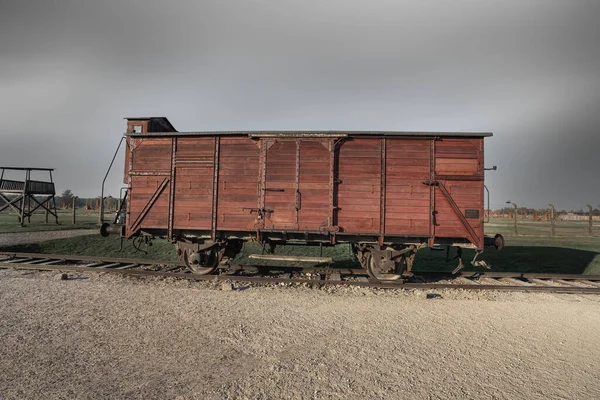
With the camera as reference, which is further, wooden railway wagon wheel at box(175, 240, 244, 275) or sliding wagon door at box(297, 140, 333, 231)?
wooden railway wagon wheel at box(175, 240, 244, 275)

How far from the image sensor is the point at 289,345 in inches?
166

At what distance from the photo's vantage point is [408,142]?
7758 mm

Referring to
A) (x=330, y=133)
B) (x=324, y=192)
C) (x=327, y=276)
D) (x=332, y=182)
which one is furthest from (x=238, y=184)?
(x=327, y=276)

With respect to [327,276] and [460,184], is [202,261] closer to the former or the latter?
[327,276]

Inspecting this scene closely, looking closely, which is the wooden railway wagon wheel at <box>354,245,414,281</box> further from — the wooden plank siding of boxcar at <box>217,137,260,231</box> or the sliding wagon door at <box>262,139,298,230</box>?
the wooden plank siding of boxcar at <box>217,137,260,231</box>

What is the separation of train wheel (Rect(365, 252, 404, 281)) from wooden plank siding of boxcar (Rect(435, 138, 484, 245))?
1445 mm

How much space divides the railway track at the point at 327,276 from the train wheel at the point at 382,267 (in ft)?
0.65

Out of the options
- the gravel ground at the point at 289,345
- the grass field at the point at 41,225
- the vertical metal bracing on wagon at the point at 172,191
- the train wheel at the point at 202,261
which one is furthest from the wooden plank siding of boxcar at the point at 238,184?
the grass field at the point at 41,225

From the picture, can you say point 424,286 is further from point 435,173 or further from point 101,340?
point 101,340

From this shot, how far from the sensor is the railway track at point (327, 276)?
7.56 metres

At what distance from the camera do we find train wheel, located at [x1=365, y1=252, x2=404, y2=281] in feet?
25.5

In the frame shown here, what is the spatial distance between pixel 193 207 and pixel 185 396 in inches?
235

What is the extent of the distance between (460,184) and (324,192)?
378cm

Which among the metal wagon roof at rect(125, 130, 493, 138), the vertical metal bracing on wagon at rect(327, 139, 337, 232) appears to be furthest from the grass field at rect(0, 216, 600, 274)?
the metal wagon roof at rect(125, 130, 493, 138)
